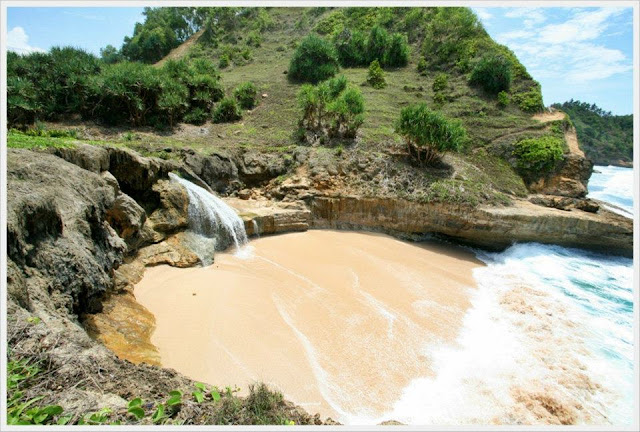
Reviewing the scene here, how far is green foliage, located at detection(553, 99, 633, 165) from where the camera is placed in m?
59.3

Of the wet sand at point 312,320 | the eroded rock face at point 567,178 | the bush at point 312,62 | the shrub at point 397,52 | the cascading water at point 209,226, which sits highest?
the shrub at point 397,52

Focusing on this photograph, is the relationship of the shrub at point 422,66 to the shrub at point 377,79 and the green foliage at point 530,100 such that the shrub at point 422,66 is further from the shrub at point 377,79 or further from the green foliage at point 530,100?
the green foliage at point 530,100

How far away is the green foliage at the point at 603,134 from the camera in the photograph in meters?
59.3

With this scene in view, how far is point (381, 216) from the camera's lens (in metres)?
16.2

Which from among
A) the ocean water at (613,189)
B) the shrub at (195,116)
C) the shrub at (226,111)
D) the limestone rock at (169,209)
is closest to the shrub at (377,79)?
the shrub at (226,111)

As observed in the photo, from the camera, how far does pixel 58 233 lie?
646 centimetres

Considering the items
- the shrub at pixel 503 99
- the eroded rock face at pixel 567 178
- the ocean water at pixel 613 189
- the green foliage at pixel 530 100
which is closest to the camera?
the eroded rock face at pixel 567 178

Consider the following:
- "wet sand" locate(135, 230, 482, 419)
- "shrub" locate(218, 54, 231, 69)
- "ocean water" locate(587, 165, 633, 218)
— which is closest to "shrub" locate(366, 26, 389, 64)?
"shrub" locate(218, 54, 231, 69)

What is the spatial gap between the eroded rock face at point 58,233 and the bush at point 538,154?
69.0ft

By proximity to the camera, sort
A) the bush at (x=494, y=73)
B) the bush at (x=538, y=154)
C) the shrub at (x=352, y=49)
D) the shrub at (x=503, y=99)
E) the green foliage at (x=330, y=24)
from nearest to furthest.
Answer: the bush at (x=538, y=154)
the shrub at (x=503, y=99)
the bush at (x=494, y=73)
the shrub at (x=352, y=49)
the green foliage at (x=330, y=24)

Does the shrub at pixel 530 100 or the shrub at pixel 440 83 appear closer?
the shrub at pixel 530 100

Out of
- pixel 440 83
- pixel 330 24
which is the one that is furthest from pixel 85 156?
pixel 330 24

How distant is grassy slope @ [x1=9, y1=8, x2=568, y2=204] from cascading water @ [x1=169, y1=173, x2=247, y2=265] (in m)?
4.01

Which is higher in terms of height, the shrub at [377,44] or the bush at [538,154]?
the shrub at [377,44]
